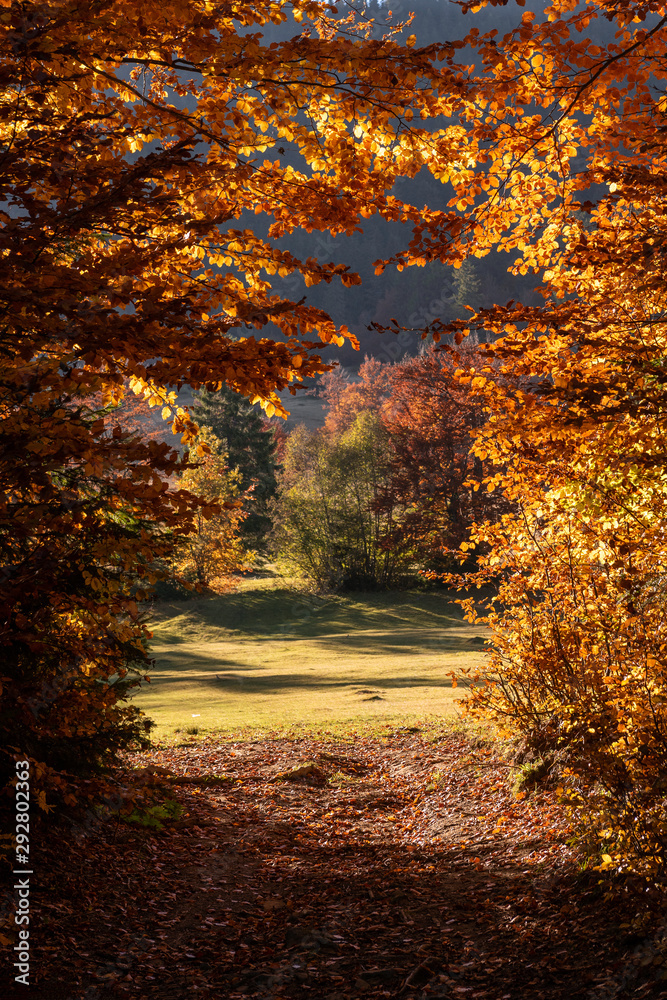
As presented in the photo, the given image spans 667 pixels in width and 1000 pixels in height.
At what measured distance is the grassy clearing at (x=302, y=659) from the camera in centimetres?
1209

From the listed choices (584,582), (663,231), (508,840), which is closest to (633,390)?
(663,231)

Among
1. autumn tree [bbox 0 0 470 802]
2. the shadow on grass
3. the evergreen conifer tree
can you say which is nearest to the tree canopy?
autumn tree [bbox 0 0 470 802]

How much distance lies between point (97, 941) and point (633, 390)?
14.2 feet

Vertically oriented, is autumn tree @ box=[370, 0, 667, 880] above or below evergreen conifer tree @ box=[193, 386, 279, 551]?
below

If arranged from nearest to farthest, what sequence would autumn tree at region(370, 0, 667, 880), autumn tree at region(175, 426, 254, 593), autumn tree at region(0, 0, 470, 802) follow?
autumn tree at region(0, 0, 470, 802) → autumn tree at region(370, 0, 667, 880) → autumn tree at region(175, 426, 254, 593)

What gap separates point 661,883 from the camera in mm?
3678

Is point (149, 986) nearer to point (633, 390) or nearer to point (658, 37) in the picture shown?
point (633, 390)

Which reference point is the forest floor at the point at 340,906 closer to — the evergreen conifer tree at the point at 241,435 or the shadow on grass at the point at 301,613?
the shadow on grass at the point at 301,613

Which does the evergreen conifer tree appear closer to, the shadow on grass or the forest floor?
the shadow on grass

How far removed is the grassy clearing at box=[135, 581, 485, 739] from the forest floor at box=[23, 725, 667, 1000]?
430cm

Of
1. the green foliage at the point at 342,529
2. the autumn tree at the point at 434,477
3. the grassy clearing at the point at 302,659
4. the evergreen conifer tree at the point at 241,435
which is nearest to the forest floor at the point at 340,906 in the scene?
the grassy clearing at the point at 302,659

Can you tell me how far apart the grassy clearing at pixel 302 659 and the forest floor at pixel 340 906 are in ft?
14.1

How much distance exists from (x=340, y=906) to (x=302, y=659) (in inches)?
553

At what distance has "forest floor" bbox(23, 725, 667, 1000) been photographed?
3736 mm
